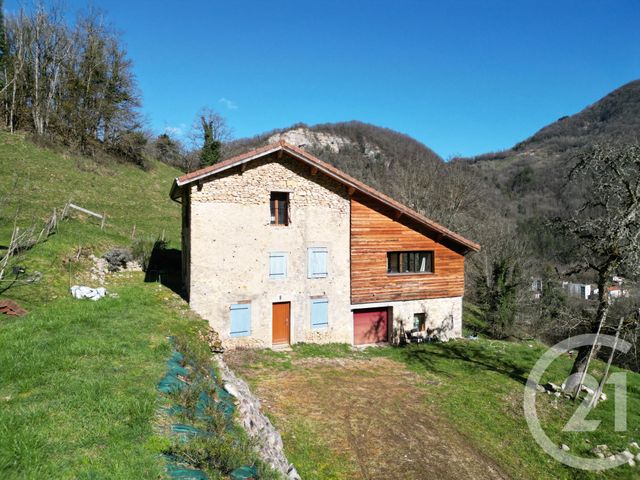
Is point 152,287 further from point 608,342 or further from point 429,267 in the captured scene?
point 608,342

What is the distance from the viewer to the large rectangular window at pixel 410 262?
64.1ft

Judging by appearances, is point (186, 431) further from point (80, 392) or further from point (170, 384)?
point (80, 392)

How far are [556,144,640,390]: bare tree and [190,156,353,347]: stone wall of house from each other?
9.28 m

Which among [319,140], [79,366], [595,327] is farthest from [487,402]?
[319,140]

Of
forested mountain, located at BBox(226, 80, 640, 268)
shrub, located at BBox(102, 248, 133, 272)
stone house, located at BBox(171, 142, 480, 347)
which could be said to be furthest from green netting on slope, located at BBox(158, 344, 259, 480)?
forested mountain, located at BBox(226, 80, 640, 268)

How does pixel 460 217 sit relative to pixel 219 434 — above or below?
above

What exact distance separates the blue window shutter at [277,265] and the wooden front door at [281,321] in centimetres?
134

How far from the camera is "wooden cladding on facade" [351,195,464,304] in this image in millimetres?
18344

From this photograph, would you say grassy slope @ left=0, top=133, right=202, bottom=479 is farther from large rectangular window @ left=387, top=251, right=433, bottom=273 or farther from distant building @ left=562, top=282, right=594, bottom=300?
distant building @ left=562, top=282, right=594, bottom=300

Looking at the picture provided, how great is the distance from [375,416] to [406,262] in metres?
9.81

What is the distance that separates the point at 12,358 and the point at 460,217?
37.4 metres

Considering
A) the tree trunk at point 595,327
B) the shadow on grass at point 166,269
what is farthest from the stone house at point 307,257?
the tree trunk at point 595,327

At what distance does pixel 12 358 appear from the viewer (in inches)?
325

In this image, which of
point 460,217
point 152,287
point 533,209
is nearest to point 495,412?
point 152,287
